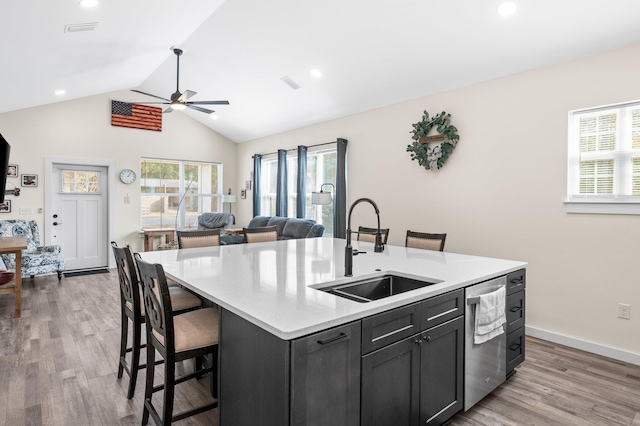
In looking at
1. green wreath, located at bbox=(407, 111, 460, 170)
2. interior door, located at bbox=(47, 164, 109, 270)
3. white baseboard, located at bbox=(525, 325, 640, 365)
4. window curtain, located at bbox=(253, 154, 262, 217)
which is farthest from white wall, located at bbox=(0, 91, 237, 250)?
white baseboard, located at bbox=(525, 325, 640, 365)

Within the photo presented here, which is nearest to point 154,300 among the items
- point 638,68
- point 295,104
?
point 638,68

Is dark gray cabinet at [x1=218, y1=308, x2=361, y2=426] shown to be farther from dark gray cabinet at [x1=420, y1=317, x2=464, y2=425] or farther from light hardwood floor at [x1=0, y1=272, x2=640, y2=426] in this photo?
light hardwood floor at [x1=0, y1=272, x2=640, y2=426]

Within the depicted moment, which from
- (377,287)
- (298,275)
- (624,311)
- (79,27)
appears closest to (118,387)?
(298,275)

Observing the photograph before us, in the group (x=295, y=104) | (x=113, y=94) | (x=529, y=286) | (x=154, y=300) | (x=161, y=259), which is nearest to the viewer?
(x=154, y=300)

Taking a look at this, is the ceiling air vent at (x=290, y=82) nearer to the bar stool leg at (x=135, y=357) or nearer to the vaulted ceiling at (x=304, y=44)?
the vaulted ceiling at (x=304, y=44)

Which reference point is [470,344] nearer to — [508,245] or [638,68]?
[508,245]

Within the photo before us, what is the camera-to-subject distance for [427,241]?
3.51 m

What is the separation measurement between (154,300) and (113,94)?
6556 millimetres

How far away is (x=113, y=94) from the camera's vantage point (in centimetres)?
695

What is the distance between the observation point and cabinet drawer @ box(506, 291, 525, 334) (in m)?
2.52

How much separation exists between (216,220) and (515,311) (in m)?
6.46

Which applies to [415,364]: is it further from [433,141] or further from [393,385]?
[433,141]

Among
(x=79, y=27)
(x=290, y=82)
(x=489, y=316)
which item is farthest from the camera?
(x=290, y=82)

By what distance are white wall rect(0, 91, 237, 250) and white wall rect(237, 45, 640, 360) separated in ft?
16.4
